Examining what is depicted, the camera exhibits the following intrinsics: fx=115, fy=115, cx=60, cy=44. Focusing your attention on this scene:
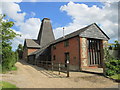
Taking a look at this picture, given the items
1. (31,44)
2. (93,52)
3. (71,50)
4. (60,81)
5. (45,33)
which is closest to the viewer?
(60,81)

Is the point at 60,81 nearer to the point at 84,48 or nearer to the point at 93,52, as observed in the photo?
the point at 84,48

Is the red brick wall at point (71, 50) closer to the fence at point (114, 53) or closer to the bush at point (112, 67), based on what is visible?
the fence at point (114, 53)

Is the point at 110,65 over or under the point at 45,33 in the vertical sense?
under

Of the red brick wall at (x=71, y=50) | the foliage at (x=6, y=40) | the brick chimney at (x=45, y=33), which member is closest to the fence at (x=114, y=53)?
the red brick wall at (x=71, y=50)

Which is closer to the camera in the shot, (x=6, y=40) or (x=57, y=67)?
(x=6, y=40)

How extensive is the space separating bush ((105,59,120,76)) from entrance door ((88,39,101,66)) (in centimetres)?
550

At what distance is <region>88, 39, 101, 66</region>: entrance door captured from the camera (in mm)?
16234

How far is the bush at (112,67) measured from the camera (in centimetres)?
997

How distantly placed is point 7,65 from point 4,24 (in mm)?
4592

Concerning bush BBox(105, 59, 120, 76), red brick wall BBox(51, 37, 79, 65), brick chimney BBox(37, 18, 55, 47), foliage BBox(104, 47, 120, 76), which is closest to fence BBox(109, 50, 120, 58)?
foliage BBox(104, 47, 120, 76)

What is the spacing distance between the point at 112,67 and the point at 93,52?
257 inches

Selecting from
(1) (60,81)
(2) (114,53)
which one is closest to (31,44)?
(2) (114,53)

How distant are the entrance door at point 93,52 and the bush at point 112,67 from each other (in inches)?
217

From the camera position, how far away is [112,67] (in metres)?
10.2
